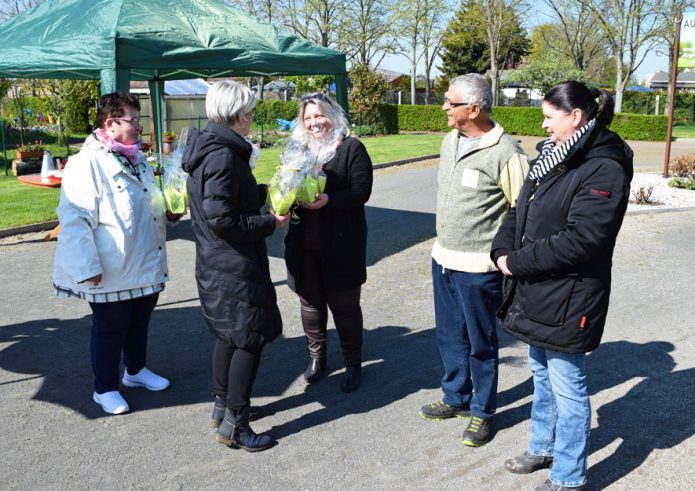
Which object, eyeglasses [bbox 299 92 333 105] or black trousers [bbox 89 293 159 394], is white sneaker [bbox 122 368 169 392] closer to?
black trousers [bbox 89 293 159 394]

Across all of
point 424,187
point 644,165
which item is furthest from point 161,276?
point 644,165

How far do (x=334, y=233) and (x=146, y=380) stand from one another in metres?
1.56

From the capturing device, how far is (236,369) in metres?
3.39

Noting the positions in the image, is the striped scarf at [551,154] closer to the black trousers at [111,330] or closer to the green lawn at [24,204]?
the black trousers at [111,330]

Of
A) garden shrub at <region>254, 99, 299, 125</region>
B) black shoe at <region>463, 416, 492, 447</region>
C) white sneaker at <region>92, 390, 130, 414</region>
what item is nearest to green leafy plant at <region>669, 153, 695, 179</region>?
black shoe at <region>463, 416, 492, 447</region>

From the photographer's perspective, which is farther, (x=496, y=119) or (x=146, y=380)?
(x=496, y=119)

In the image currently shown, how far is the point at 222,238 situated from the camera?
10.6ft

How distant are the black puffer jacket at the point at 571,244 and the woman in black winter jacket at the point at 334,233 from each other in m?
1.22

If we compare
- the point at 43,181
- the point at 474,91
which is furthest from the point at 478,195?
the point at 43,181

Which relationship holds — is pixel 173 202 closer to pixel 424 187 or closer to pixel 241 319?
pixel 241 319

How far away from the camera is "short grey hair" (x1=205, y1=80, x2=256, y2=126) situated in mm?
3164

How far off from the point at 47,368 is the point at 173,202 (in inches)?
68.1

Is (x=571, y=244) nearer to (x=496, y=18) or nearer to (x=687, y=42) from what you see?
(x=687, y=42)

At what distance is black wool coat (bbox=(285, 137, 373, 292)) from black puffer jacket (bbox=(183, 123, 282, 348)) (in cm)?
64
